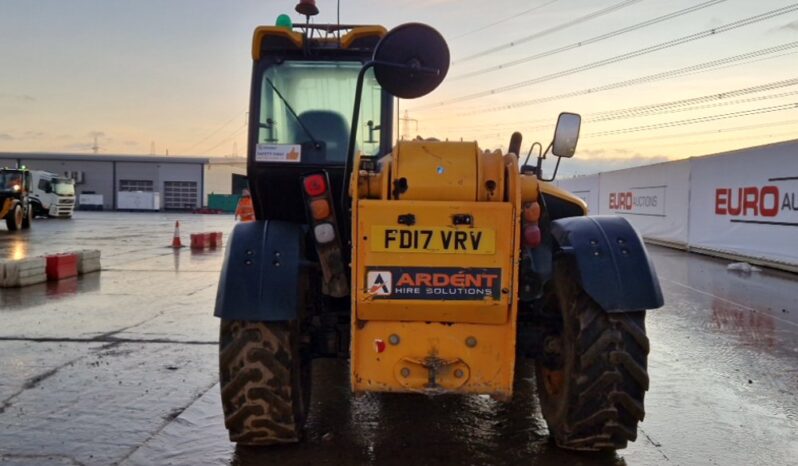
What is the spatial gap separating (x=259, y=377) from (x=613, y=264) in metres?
2.13

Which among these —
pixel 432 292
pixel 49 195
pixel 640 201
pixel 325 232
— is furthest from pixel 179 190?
pixel 432 292

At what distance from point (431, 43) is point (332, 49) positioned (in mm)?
1658

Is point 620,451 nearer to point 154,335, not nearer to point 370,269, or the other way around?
point 370,269

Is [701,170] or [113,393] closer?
[113,393]

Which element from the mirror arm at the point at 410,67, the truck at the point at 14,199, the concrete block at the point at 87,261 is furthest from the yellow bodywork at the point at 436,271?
the truck at the point at 14,199

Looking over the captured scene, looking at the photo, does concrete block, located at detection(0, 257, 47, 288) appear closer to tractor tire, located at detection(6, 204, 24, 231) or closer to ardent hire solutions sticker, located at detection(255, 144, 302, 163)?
ardent hire solutions sticker, located at detection(255, 144, 302, 163)

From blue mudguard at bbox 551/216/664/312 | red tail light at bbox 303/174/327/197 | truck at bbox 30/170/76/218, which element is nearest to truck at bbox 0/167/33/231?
truck at bbox 30/170/76/218

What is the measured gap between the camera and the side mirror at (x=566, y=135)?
4465 millimetres

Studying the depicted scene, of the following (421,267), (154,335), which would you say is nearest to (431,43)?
(421,267)

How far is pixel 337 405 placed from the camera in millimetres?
4988

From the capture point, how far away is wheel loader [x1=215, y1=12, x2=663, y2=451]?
3393 mm

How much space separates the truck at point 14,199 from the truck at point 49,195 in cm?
898

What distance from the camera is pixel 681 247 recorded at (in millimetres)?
19641

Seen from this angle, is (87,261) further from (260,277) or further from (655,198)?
(655,198)
